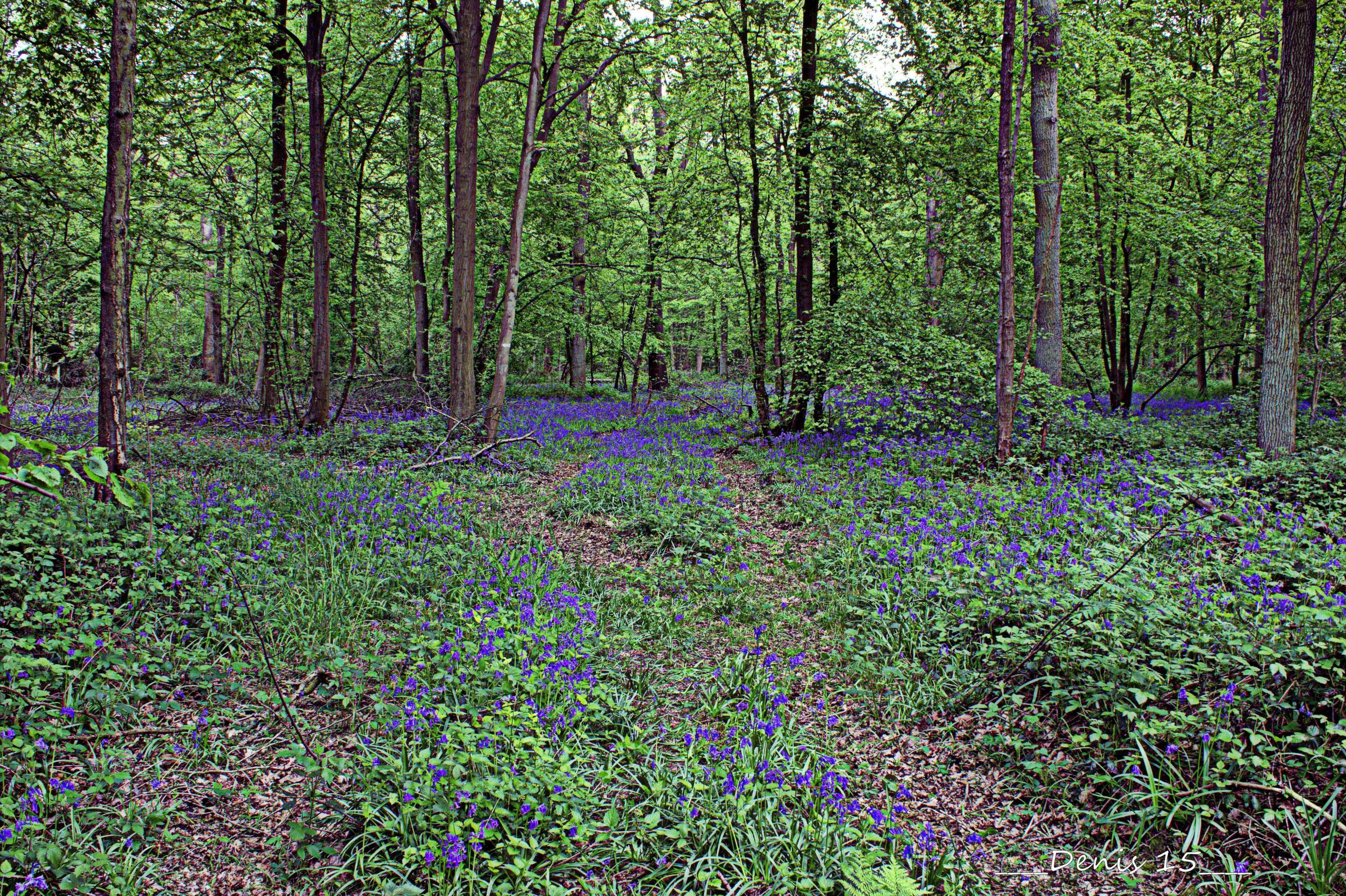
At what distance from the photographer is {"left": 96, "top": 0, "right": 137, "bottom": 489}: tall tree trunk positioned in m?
5.21

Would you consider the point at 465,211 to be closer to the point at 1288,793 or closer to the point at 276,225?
the point at 276,225

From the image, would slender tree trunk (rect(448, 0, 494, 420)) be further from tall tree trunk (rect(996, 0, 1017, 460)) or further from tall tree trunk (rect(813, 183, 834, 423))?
tall tree trunk (rect(996, 0, 1017, 460))

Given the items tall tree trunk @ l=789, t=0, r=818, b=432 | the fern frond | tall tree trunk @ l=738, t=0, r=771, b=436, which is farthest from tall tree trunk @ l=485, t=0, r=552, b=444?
the fern frond

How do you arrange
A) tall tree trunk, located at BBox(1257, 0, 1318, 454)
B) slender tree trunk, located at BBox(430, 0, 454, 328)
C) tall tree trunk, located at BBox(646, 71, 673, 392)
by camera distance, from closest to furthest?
tall tree trunk, located at BBox(1257, 0, 1318, 454), slender tree trunk, located at BBox(430, 0, 454, 328), tall tree trunk, located at BBox(646, 71, 673, 392)

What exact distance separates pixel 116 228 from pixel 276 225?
6998 millimetres

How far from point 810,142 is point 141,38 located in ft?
29.6

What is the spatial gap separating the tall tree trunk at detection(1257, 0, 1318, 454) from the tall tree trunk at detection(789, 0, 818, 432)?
5735 millimetres

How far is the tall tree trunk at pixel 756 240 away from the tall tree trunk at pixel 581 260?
3.16 meters

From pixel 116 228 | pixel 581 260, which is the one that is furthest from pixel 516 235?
pixel 581 260

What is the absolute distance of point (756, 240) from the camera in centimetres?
1130

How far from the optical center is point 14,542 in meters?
4.18

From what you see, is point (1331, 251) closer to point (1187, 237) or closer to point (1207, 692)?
point (1187, 237)

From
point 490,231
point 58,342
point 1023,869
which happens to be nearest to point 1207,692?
point 1023,869

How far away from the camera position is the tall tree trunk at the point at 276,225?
407 inches
